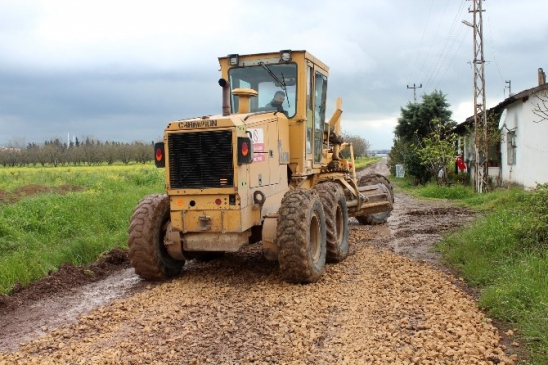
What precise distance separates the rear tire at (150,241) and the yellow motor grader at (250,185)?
14 mm

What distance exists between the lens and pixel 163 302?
6.72 meters

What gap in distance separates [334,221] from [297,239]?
5.53ft

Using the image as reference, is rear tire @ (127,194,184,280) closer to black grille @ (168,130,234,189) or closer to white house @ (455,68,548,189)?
black grille @ (168,130,234,189)

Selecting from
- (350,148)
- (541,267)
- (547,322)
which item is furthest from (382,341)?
(350,148)

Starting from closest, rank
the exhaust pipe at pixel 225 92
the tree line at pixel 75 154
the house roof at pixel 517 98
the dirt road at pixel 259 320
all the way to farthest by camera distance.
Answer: the dirt road at pixel 259 320 → the exhaust pipe at pixel 225 92 → the house roof at pixel 517 98 → the tree line at pixel 75 154

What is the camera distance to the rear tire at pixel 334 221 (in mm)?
8508

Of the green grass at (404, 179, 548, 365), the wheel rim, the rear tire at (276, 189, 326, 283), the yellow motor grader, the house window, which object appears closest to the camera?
the green grass at (404, 179, 548, 365)

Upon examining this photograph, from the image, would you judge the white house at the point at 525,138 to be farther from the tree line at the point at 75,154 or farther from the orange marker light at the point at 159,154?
the tree line at the point at 75,154

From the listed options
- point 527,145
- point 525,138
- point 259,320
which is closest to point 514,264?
point 259,320

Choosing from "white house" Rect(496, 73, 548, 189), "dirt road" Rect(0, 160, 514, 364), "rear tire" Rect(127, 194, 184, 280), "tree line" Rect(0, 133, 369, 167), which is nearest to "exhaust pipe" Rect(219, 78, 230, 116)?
"rear tire" Rect(127, 194, 184, 280)

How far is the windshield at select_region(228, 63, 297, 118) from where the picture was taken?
28.8 feet

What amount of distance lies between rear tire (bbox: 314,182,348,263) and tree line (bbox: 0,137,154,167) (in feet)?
205

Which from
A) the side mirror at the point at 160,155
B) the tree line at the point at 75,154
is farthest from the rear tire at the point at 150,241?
the tree line at the point at 75,154

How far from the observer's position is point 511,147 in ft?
65.9
